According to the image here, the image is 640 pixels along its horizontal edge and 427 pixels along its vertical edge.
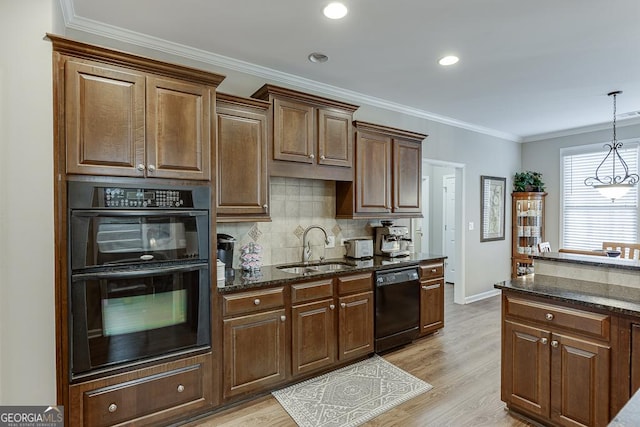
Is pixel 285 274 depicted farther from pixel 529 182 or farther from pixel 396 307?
pixel 529 182

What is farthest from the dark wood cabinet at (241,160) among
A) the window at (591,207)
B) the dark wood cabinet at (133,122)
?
the window at (591,207)

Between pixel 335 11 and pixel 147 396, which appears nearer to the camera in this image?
pixel 147 396

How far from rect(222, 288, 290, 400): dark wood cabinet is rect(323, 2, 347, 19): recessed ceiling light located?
6.68 feet

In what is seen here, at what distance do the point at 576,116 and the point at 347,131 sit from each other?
3737 millimetres

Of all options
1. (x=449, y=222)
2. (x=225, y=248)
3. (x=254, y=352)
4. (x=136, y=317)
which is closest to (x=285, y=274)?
(x=225, y=248)

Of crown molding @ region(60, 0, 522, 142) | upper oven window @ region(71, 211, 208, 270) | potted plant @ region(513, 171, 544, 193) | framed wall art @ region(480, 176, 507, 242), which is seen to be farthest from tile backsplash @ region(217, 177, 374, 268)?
potted plant @ region(513, 171, 544, 193)

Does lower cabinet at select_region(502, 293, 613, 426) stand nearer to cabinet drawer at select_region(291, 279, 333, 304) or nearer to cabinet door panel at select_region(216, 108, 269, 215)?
cabinet drawer at select_region(291, 279, 333, 304)

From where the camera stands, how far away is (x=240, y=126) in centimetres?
272

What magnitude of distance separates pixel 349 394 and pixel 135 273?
1.86 m

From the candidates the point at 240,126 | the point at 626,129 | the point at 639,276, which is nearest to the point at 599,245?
the point at 626,129

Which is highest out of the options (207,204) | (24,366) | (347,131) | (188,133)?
(347,131)

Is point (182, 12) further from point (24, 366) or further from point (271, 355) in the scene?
point (271, 355)

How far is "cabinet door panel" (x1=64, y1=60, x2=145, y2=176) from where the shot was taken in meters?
1.92

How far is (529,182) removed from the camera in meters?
5.85
